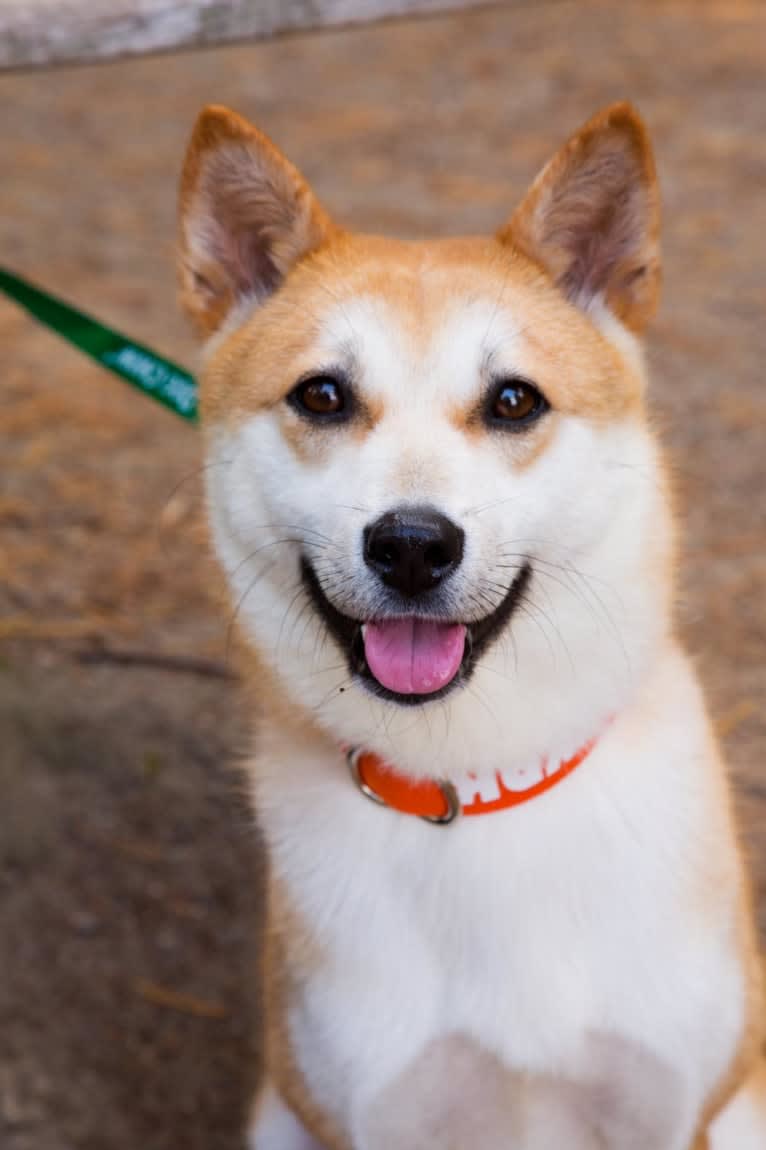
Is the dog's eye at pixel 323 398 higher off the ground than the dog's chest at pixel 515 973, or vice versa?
the dog's eye at pixel 323 398

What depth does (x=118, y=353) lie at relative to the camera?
263cm

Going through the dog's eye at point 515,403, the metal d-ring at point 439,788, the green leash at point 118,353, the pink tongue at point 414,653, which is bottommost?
the metal d-ring at point 439,788

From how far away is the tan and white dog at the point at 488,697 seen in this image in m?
1.96

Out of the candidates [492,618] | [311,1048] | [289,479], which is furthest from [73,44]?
[311,1048]

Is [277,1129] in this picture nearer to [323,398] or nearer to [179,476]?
[323,398]

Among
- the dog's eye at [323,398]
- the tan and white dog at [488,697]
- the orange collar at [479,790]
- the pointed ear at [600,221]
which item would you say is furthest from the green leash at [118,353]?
the orange collar at [479,790]

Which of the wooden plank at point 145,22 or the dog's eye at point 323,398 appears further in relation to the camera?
the wooden plank at point 145,22

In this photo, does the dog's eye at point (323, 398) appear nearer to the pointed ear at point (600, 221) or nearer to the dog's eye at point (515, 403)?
the dog's eye at point (515, 403)

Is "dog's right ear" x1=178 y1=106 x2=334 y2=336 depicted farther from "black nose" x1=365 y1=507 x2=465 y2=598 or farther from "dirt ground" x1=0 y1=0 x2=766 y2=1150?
"black nose" x1=365 y1=507 x2=465 y2=598

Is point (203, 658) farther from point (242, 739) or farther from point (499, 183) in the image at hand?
point (499, 183)

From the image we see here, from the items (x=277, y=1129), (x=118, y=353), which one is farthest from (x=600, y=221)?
(x=277, y=1129)

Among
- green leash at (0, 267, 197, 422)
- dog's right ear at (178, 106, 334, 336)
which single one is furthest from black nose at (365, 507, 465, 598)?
green leash at (0, 267, 197, 422)

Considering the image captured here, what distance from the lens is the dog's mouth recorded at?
1.90m

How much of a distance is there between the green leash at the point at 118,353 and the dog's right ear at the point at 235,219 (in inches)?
9.8
